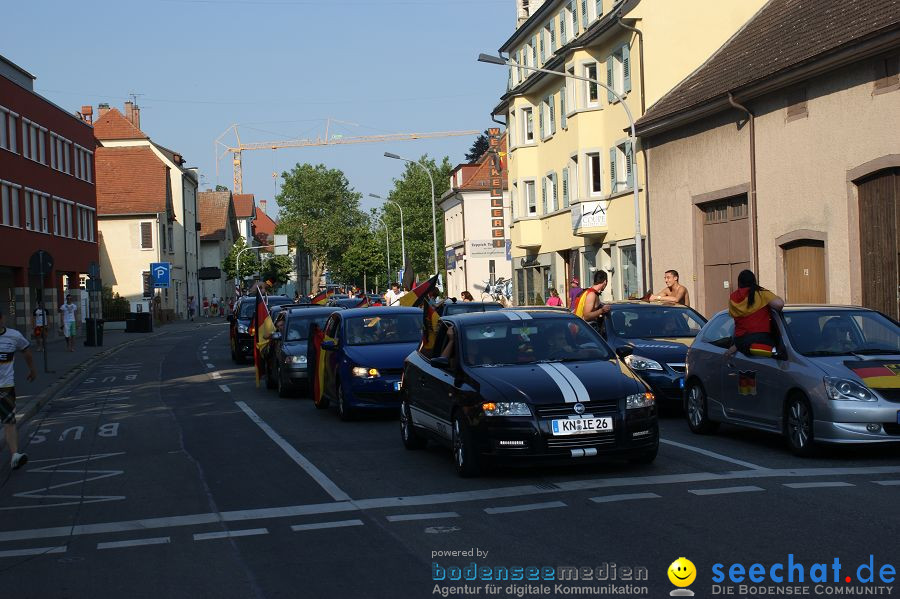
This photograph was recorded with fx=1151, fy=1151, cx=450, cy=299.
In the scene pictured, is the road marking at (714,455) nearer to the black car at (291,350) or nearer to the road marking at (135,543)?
the road marking at (135,543)

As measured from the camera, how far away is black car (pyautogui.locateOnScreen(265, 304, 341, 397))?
67.2ft

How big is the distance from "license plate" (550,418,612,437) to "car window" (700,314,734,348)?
3657 millimetres

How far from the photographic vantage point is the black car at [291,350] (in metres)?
20.5

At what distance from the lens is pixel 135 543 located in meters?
8.23

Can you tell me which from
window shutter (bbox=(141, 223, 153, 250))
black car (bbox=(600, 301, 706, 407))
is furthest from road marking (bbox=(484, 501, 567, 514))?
window shutter (bbox=(141, 223, 153, 250))

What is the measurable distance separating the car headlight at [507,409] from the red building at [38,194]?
4049 centimetres

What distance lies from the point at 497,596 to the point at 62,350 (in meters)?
40.8

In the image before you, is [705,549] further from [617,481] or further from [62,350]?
[62,350]

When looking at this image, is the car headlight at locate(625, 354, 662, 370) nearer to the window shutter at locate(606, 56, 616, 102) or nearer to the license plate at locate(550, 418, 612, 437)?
the license plate at locate(550, 418, 612, 437)

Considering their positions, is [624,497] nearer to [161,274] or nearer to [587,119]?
[587,119]

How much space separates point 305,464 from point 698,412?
4683mm

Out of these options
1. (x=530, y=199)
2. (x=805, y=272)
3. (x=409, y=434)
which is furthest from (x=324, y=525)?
(x=530, y=199)

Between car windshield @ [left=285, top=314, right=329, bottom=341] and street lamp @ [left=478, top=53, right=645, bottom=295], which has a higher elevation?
street lamp @ [left=478, top=53, right=645, bottom=295]

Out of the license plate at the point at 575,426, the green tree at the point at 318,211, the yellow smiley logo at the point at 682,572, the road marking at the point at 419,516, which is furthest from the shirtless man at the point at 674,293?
the green tree at the point at 318,211
